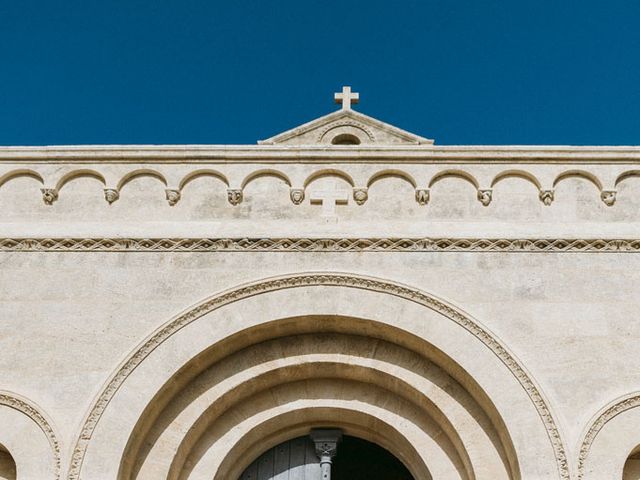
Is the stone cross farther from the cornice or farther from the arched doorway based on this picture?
the arched doorway

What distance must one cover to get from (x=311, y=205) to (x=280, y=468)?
3403 mm

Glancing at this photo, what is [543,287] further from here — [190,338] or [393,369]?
[190,338]

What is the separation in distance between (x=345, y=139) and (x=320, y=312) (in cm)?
320

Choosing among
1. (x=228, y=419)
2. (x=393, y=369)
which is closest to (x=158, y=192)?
(x=228, y=419)

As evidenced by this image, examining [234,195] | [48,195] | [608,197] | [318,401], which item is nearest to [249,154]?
[234,195]

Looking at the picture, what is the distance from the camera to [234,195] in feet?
39.5

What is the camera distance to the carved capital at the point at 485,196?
469 inches

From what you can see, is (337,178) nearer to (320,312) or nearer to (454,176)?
(454,176)

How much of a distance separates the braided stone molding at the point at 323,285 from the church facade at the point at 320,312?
2 centimetres

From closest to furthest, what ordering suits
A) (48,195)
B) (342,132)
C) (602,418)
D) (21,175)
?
(602,418) < (48,195) < (21,175) < (342,132)

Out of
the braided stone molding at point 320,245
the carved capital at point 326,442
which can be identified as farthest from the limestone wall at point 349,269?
the carved capital at point 326,442

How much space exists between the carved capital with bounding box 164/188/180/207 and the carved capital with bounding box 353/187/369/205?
2295 mm

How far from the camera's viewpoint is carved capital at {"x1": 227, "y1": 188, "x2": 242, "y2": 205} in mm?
12044

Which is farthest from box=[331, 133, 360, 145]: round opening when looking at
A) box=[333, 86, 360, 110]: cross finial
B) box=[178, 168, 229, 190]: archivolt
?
box=[178, 168, 229, 190]: archivolt
